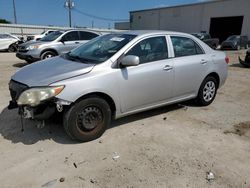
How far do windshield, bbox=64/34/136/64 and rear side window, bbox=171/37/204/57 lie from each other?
927mm

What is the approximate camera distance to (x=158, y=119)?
464 centimetres

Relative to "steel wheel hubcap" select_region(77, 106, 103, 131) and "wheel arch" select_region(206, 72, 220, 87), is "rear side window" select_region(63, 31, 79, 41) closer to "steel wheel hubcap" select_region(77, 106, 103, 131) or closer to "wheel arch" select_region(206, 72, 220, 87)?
"wheel arch" select_region(206, 72, 220, 87)

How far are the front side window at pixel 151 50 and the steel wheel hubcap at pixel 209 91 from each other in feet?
4.68

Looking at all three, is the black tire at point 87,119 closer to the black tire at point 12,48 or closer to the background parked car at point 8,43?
the background parked car at point 8,43

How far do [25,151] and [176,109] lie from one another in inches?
122

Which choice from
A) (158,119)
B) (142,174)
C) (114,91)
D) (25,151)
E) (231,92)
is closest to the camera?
(142,174)

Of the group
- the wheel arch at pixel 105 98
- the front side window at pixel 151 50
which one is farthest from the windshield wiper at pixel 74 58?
the front side window at pixel 151 50

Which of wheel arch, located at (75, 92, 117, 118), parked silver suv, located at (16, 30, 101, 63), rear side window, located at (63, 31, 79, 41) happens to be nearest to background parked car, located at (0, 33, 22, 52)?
parked silver suv, located at (16, 30, 101, 63)

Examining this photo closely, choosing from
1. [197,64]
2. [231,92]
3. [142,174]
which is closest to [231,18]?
[231,92]

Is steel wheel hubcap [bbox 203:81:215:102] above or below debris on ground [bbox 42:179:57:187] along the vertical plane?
above

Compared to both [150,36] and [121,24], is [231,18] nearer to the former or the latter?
[121,24]

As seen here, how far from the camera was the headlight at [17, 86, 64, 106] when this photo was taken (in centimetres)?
329

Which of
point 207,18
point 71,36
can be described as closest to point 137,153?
point 71,36

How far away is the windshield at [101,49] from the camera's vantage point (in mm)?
3949
